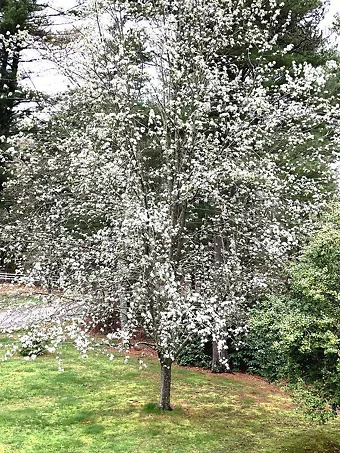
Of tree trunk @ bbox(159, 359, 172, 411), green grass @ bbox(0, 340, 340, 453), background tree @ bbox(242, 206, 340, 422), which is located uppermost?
background tree @ bbox(242, 206, 340, 422)

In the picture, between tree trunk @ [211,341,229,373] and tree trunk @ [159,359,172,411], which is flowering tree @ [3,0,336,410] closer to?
tree trunk @ [159,359,172,411]

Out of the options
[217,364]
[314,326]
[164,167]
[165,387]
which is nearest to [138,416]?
[165,387]

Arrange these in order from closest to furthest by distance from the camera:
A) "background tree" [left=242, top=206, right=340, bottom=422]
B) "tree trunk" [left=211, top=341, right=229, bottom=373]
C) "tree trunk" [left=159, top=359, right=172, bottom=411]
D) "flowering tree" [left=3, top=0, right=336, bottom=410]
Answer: "background tree" [left=242, top=206, right=340, bottom=422], "flowering tree" [left=3, top=0, right=336, bottom=410], "tree trunk" [left=159, top=359, right=172, bottom=411], "tree trunk" [left=211, top=341, right=229, bottom=373]

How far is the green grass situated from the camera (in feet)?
24.3

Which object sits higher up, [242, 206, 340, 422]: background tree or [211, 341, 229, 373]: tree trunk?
[242, 206, 340, 422]: background tree

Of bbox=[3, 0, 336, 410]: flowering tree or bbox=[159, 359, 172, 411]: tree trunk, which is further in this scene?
bbox=[159, 359, 172, 411]: tree trunk

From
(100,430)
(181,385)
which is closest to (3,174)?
(181,385)

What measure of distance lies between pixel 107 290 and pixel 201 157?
305 centimetres

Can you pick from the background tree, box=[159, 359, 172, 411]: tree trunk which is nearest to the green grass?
box=[159, 359, 172, 411]: tree trunk

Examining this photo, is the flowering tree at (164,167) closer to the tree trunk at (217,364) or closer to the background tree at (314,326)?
the background tree at (314,326)

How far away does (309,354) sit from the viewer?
643 cm

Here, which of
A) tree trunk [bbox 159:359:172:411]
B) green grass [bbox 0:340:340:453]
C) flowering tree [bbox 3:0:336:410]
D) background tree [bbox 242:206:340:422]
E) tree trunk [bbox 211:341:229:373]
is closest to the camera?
background tree [bbox 242:206:340:422]

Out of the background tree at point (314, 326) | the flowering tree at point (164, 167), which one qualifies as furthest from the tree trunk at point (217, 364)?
the background tree at point (314, 326)

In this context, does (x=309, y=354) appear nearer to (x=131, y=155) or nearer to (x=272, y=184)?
(x=272, y=184)
